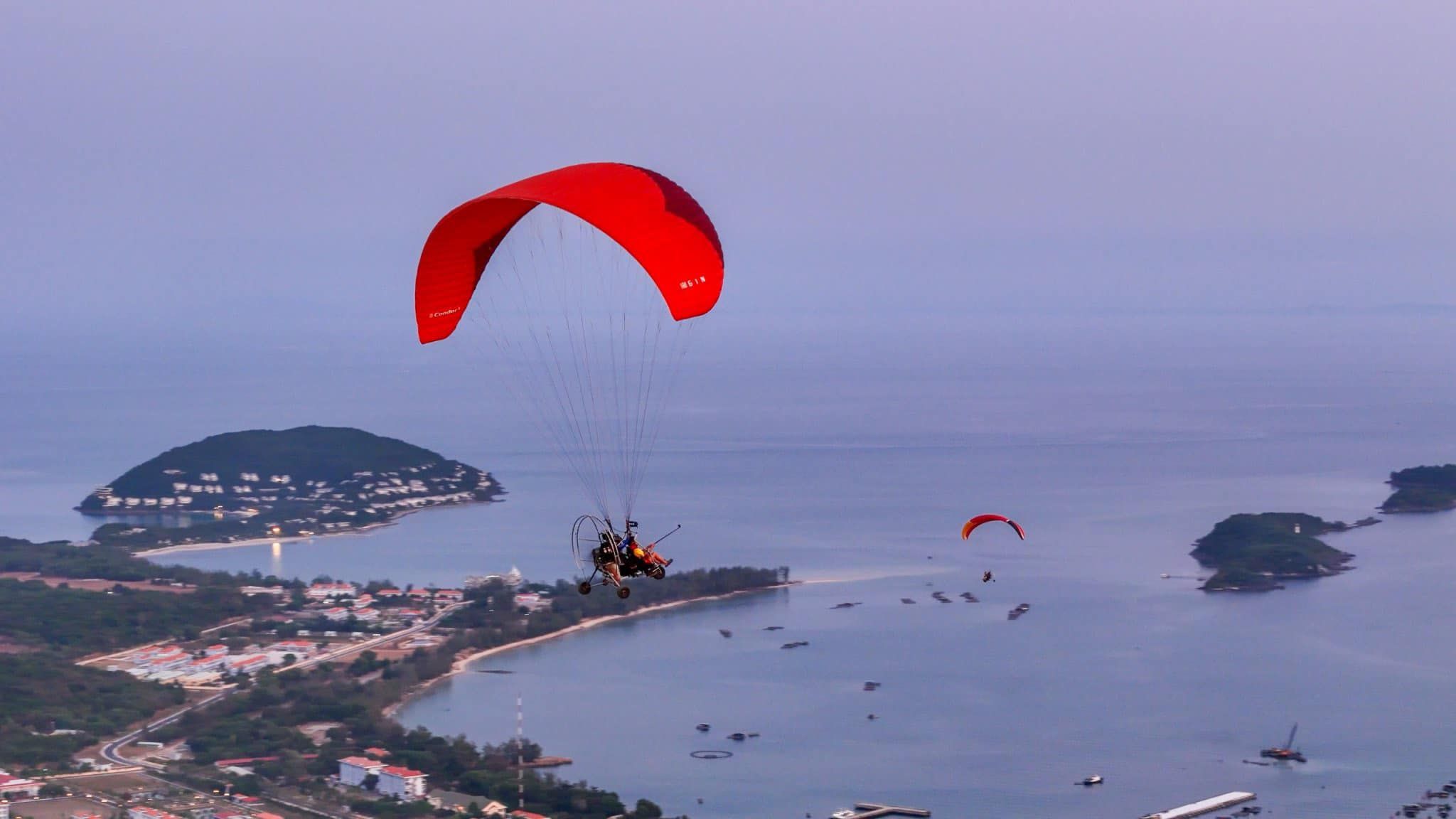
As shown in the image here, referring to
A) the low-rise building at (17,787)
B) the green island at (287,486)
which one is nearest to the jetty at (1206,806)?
the low-rise building at (17,787)

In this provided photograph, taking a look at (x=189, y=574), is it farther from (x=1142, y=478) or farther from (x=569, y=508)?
(x=1142, y=478)

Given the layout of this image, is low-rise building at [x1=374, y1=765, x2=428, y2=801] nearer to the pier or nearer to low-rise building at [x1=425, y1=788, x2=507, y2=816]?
low-rise building at [x1=425, y1=788, x2=507, y2=816]

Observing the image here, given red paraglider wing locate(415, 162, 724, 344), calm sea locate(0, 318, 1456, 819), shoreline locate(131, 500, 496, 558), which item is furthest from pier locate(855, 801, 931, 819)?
shoreline locate(131, 500, 496, 558)

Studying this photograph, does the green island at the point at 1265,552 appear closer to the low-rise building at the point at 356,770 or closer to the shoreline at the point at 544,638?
the shoreline at the point at 544,638

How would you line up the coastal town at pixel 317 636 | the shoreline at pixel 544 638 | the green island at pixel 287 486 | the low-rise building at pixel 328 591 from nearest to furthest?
the shoreline at pixel 544 638, the coastal town at pixel 317 636, the low-rise building at pixel 328 591, the green island at pixel 287 486

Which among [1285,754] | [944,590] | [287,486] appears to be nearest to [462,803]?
[1285,754]

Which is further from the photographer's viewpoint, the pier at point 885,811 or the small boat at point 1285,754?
the small boat at point 1285,754
